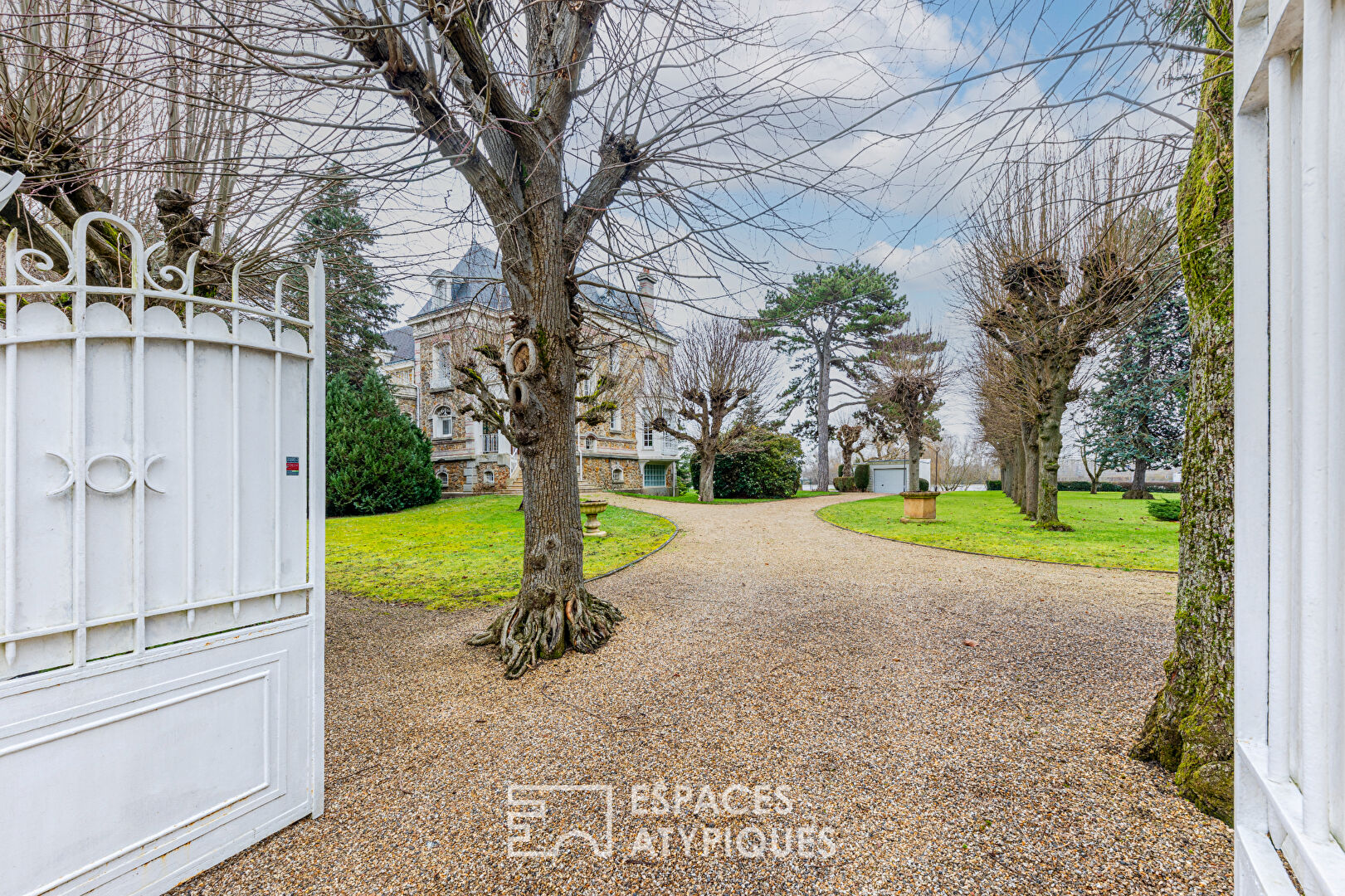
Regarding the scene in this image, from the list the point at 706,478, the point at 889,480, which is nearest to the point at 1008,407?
the point at 706,478

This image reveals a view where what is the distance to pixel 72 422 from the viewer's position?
166 centimetres

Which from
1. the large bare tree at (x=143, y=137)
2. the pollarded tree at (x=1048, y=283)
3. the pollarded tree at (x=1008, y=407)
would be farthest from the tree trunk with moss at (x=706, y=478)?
the large bare tree at (x=143, y=137)

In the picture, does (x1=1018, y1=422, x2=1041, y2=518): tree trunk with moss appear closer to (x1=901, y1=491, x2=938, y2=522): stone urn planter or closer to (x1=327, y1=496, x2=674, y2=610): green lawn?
(x1=901, y1=491, x2=938, y2=522): stone urn planter

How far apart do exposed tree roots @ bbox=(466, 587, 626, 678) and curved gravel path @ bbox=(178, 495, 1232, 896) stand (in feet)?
0.47

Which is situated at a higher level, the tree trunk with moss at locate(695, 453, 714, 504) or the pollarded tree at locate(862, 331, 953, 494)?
the pollarded tree at locate(862, 331, 953, 494)

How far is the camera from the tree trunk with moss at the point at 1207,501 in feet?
7.06

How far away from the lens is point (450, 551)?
28.6ft

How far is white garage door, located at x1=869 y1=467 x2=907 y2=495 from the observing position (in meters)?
23.8

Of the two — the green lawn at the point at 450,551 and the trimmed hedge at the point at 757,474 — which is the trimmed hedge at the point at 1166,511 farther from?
the green lawn at the point at 450,551

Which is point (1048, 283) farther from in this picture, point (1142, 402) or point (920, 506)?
point (1142, 402)

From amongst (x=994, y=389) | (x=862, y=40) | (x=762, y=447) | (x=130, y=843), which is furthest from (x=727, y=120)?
(x=762, y=447)

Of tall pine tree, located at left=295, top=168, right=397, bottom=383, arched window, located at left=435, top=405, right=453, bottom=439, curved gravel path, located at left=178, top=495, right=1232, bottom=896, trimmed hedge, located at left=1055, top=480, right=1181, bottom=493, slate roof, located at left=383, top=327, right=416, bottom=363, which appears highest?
slate roof, located at left=383, top=327, right=416, bottom=363

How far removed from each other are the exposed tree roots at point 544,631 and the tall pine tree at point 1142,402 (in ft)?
70.8

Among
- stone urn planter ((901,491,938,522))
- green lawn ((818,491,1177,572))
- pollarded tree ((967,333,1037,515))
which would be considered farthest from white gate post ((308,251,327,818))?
pollarded tree ((967,333,1037,515))
